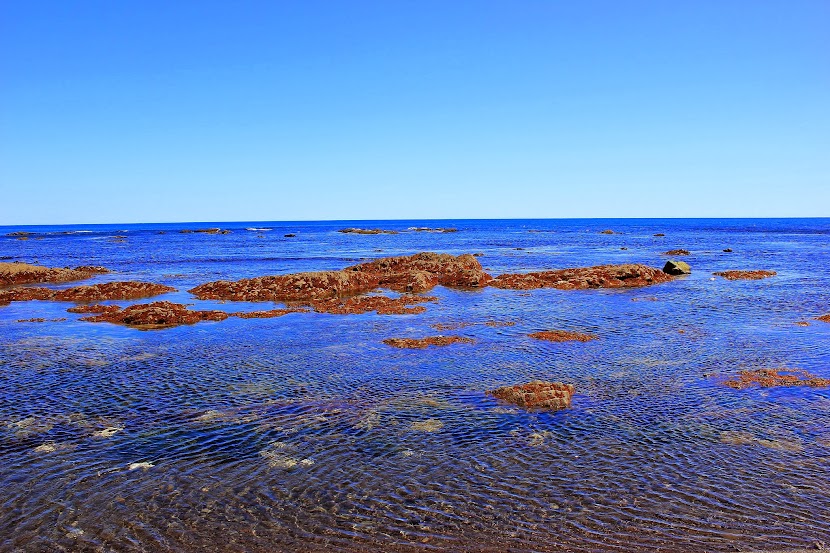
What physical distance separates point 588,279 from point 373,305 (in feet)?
57.9

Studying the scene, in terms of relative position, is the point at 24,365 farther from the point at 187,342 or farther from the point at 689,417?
the point at 689,417

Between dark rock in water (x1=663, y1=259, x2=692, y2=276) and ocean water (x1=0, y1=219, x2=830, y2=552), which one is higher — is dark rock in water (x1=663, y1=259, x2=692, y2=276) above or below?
above

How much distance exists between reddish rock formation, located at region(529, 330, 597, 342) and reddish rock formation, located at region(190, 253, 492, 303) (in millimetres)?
16212

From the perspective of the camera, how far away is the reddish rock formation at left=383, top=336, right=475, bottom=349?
21.7 meters

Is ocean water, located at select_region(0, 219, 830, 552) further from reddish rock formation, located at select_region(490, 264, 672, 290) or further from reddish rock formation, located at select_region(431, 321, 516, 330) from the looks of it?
reddish rock formation, located at select_region(490, 264, 672, 290)

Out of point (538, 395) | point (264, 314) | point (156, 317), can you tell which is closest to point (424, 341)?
point (538, 395)

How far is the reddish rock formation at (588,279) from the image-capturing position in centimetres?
4059

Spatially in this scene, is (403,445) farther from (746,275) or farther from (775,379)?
(746,275)

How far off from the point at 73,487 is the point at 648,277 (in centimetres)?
4060

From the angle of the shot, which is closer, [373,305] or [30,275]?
[373,305]

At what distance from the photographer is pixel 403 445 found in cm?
1202

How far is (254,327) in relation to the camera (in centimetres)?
2611

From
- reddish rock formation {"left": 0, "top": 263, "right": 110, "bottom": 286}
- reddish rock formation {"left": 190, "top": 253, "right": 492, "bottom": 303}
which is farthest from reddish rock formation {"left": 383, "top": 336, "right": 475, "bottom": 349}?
reddish rock formation {"left": 0, "top": 263, "right": 110, "bottom": 286}

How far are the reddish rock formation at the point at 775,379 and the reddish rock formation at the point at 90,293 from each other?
32548mm
